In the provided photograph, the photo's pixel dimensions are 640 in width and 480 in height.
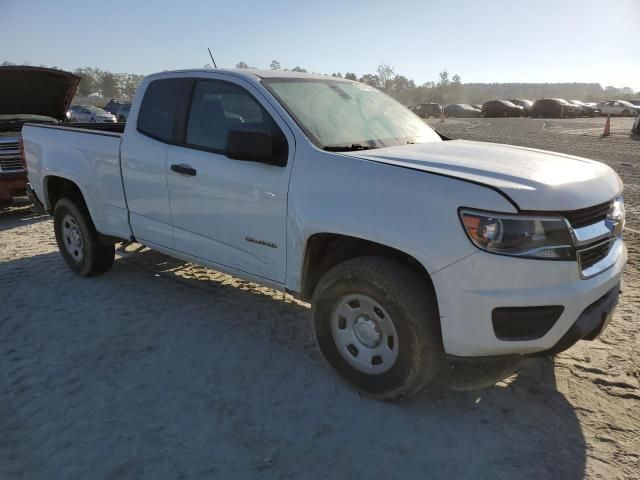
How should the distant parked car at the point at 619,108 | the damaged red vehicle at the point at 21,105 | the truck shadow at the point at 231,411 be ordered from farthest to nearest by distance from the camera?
the distant parked car at the point at 619,108, the damaged red vehicle at the point at 21,105, the truck shadow at the point at 231,411

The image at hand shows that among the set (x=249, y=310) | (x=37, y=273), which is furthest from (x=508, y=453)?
(x=37, y=273)

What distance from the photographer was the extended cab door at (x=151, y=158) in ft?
12.7

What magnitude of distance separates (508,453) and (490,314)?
0.73 metres

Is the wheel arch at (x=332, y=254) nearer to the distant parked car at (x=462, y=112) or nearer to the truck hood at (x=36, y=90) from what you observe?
the truck hood at (x=36, y=90)

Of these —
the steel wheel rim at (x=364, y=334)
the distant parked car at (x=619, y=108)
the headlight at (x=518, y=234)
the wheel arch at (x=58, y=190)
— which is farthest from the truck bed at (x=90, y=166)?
the distant parked car at (x=619, y=108)

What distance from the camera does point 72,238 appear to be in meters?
5.06

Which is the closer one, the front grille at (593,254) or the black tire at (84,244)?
the front grille at (593,254)

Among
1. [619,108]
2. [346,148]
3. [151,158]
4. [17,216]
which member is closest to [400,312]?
[346,148]

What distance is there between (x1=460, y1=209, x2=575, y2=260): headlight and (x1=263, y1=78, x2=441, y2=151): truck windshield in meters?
1.11

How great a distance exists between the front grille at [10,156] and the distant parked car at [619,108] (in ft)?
135

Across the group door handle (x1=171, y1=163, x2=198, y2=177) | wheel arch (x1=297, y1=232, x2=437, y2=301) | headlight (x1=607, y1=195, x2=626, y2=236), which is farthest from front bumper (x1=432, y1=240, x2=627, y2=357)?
door handle (x1=171, y1=163, x2=198, y2=177)

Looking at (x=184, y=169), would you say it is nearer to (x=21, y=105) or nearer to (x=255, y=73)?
(x=255, y=73)

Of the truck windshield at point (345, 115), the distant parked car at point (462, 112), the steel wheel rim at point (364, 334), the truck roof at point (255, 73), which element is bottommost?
the steel wheel rim at point (364, 334)

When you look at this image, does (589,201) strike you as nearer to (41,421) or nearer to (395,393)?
(395,393)
